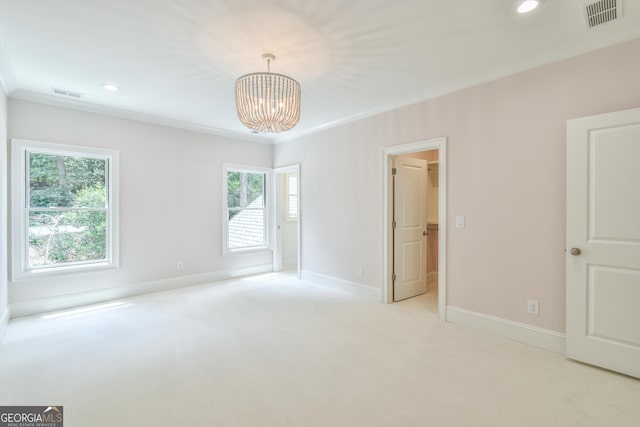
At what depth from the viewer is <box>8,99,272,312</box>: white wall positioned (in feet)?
12.2

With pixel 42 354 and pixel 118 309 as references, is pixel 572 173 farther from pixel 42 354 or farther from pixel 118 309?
pixel 118 309

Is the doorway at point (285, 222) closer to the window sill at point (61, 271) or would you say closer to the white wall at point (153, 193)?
the white wall at point (153, 193)

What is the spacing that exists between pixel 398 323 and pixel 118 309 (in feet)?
11.5

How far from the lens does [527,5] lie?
1.98 meters

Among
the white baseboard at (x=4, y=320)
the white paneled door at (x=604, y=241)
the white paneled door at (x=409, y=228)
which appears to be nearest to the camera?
the white paneled door at (x=604, y=241)

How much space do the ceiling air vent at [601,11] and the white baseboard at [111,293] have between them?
5.44 metres

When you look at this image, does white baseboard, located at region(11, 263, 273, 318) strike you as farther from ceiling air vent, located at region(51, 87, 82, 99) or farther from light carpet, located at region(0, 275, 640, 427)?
ceiling air vent, located at region(51, 87, 82, 99)

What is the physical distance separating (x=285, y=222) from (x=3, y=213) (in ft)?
13.9

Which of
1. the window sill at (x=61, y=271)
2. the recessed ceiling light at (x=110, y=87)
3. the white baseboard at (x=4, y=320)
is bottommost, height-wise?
the white baseboard at (x=4, y=320)

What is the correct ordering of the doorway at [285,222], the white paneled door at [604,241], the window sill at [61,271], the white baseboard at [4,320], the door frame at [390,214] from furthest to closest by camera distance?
1. the doorway at [285,222]
2. the window sill at [61,271]
3. the door frame at [390,214]
4. the white baseboard at [4,320]
5. the white paneled door at [604,241]

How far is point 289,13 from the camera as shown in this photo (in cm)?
207

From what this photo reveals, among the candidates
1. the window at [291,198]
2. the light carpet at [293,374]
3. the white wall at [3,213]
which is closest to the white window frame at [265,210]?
the window at [291,198]

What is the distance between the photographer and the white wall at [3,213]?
3111mm

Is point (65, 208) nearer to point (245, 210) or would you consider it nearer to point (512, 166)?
point (245, 210)
